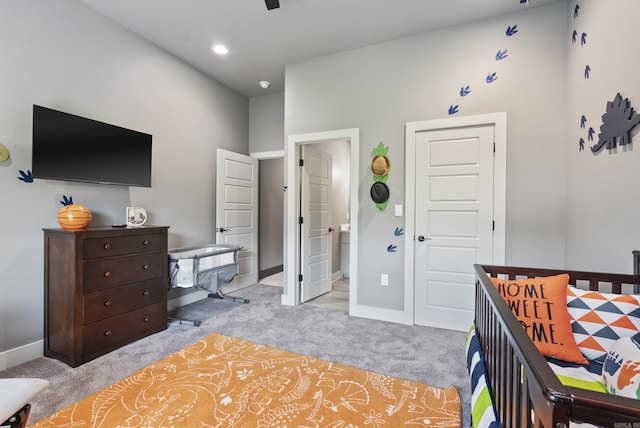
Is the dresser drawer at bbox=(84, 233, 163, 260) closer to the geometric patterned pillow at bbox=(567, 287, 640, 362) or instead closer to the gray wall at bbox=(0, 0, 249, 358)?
the gray wall at bbox=(0, 0, 249, 358)

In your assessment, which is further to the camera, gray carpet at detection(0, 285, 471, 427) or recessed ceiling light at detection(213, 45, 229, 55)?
recessed ceiling light at detection(213, 45, 229, 55)

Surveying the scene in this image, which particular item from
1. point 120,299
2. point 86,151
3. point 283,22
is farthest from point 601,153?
point 86,151

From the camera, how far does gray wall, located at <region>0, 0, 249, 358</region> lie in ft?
7.20

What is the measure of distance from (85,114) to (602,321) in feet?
13.0

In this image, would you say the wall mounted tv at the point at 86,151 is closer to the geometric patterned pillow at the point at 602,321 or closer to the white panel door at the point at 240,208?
the white panel door at the point at 240,208

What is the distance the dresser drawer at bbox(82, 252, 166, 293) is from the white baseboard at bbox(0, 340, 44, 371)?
2.24 feet

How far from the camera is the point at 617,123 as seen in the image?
174 centimetres

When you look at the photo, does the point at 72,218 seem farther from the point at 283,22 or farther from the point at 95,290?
the point at 283,22

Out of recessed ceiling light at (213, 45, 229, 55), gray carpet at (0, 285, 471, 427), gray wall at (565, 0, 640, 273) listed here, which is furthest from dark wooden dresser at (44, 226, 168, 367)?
gray wall at (565, 0, 640, 273)

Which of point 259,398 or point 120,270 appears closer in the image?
point 259,398

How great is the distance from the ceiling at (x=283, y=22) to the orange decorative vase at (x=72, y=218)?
1.85 m

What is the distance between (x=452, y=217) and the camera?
2926mm

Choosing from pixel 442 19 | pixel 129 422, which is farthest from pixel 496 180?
pixel 129 422

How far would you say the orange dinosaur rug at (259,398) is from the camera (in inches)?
62.8
